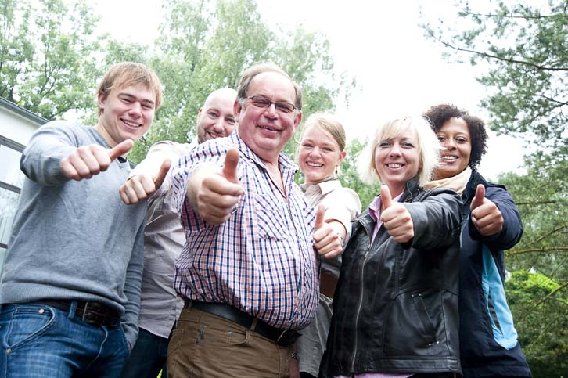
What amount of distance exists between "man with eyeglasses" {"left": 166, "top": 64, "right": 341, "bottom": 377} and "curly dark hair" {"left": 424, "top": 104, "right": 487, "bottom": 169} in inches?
48.6

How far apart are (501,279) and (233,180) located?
4.52 ft

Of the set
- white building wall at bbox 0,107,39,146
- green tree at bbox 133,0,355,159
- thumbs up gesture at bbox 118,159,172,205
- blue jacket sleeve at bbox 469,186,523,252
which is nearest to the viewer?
thumbs up gesture at bbox 118,159,172,205

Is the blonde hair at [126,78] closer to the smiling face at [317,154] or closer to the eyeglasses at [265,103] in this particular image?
the eyeglasses at [265,103]

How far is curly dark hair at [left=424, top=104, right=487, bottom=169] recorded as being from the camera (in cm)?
337

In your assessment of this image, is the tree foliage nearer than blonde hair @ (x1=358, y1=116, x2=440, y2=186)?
No

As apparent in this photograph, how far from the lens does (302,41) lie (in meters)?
24.3

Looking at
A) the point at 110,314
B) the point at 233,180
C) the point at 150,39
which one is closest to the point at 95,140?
the point at 110,314

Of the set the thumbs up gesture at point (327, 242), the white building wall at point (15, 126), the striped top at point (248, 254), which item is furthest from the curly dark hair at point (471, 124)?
the white building wall at point (15, 126)

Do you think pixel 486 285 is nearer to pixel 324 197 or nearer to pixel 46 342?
Result: pixel 324 197

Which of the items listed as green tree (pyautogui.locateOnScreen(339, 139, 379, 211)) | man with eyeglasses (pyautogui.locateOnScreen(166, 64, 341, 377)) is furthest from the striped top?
green tree (pyautogui.locateOnScreen(339, 139, 379, 211))

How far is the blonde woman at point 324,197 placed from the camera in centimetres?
279

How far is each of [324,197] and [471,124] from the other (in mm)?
916

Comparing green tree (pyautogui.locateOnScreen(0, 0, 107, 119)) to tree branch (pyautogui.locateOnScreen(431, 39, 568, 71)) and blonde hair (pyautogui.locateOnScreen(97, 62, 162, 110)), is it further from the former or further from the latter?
blonde hair (pyautogui.locateOnScreen(97, 62, 162, 110))

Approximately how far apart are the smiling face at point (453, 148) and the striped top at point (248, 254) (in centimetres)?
120
